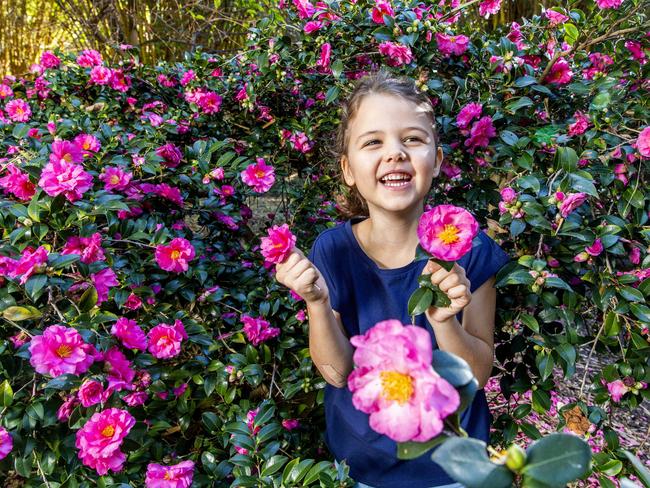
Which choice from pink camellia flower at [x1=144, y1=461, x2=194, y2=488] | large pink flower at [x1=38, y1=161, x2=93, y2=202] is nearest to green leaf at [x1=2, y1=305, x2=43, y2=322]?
large pink flower at [x1=38, y1=161, x2=93, y2=202]

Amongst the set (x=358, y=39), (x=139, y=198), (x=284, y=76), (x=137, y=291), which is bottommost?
(x=137, y=291)

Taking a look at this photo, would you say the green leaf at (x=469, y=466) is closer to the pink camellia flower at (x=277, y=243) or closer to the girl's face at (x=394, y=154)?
the pink camellia flower at (x=277, y=243)

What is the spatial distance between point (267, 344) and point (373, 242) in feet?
1.41

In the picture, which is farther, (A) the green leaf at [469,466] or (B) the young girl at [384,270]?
(B) the young girl at [384,270]

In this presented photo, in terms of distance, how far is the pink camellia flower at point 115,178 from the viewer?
1293 millimetres

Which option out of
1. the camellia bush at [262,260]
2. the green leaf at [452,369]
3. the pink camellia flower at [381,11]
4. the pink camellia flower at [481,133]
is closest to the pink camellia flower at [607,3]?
the camellia bush at [262,260]

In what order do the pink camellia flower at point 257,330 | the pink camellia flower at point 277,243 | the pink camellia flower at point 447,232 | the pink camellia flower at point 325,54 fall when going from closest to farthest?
1. the pink camellia flower at point 447,232
2. the pink camellia flower at point 277,243
3. the pink camellia flower at point 257,330
4. the pink camellia flower at point 325,54

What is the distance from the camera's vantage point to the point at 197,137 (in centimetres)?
192

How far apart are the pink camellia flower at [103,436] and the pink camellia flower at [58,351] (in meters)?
Result: 0.10

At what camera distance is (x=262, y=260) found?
168 centimetres

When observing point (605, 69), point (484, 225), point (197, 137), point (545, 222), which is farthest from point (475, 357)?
point (197, 137)

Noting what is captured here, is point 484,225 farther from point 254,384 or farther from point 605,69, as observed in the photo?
point 254,384

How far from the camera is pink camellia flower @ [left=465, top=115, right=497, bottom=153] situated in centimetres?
130

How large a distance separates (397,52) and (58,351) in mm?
1054
